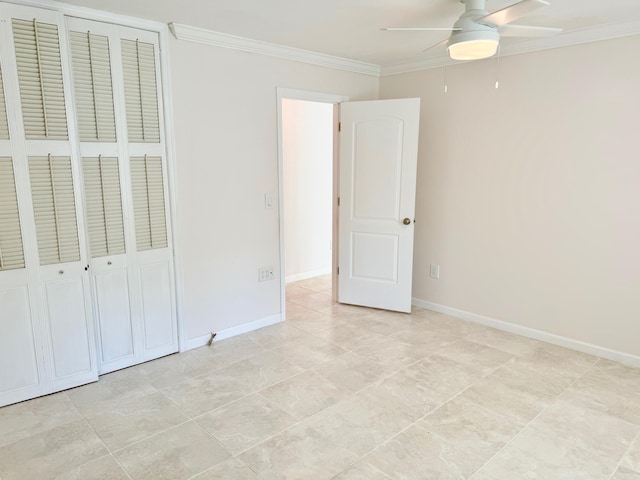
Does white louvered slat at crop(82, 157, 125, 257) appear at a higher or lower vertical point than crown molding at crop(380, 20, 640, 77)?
lower

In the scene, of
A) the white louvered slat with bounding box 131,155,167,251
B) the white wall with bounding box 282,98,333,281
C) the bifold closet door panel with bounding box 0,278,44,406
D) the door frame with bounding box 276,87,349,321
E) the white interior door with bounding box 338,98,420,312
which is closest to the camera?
the bifold closet door panel with bounding box 0,278,44,406

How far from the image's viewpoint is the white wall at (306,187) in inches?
203

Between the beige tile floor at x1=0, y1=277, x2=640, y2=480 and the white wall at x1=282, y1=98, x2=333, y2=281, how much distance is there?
2020 millimetres

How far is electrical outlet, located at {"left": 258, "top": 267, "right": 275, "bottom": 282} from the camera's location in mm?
3740

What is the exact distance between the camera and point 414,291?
4.41 m

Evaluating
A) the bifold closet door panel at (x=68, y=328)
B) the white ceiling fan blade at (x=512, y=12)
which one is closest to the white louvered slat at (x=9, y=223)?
the bifold closet door panel at (x=68, y=328)

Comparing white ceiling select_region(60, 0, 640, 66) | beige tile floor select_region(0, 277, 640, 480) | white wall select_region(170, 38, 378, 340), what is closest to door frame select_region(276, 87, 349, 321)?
white wall select_region(170, 38, 378, 340)

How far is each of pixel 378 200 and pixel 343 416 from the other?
218cm

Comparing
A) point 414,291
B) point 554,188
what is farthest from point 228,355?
point 554,188

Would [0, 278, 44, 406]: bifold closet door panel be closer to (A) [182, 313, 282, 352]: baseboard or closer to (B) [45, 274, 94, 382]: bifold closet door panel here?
(B) [45, 274, 94, 382]: bifold closet door panel

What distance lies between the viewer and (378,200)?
13.4ft

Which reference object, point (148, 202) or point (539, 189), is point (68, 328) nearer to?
point (148, 202)

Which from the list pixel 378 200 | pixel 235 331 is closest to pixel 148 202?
pixel 235 331

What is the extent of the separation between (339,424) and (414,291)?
2.26 metres
